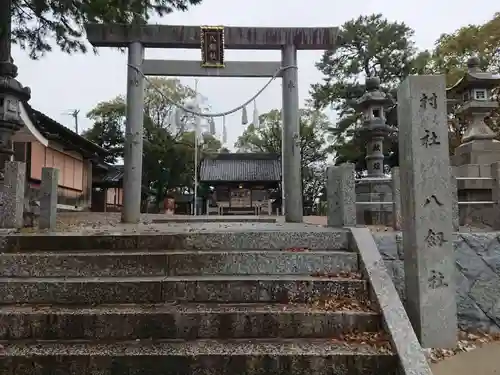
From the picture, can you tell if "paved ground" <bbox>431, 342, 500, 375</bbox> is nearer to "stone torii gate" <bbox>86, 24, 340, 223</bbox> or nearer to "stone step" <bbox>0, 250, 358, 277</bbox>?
"stone step" <bbox>0, 250, 358, 277</bbox>

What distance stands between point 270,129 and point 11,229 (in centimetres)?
3362

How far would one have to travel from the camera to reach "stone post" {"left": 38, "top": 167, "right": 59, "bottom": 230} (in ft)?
18.4

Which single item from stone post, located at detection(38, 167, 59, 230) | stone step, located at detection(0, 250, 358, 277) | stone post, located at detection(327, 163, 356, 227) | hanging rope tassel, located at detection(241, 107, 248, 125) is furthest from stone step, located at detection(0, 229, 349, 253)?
hanging rope tassel, located at detection(241, 107, 248, 125)

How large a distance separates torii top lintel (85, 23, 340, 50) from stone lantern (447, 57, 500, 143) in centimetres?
306

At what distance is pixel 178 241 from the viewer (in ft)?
15.1

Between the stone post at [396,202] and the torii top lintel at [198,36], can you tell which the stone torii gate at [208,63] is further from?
the stone post at [396,202]

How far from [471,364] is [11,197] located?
5.81 metres

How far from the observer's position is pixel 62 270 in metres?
4.15

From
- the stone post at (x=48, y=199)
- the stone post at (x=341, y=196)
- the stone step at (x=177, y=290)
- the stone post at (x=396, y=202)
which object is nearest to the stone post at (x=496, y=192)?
the stone post at (x=396, y=202)

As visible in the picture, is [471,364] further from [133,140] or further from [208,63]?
[208,63]

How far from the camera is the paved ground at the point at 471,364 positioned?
3.27m

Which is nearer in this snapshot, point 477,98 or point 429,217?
point 429,217

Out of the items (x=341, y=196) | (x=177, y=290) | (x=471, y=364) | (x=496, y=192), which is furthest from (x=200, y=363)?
(x=496, y=192)

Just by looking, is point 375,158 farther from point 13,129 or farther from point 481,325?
point 13,129
